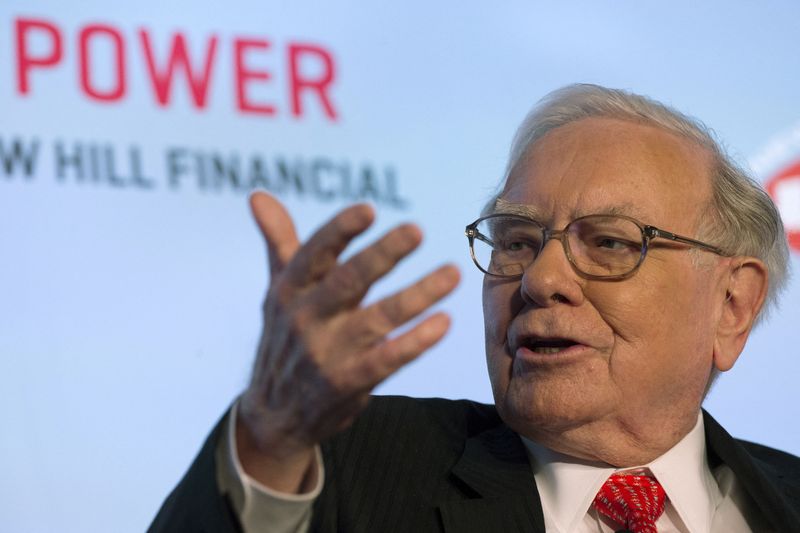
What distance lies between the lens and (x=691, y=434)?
88.4 inches

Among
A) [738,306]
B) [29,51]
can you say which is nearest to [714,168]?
[738,306]

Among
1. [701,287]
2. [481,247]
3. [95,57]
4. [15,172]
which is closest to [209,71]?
[95,57]

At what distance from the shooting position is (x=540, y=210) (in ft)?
7.15

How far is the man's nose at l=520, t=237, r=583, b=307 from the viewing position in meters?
2.05

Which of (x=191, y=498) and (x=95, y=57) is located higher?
(x=95, y=57)

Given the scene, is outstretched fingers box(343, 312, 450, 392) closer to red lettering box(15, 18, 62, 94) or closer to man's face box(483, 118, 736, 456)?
man's face box(483, 118, 736, 456)

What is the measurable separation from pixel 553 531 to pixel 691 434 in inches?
14.5

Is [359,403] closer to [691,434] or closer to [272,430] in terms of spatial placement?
[272,430]

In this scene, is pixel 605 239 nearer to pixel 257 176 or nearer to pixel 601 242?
pixel 601 242

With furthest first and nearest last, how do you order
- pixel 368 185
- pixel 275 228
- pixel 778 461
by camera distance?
pixel 368 185
pixel 778 461
pixel 275 228

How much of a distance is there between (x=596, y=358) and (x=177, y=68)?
4.40 feet

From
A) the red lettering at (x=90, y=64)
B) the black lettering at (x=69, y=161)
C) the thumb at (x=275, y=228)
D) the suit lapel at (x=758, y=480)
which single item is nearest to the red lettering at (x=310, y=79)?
the red lettering at (x=90, y=64)

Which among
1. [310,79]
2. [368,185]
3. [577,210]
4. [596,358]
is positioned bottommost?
[596,358]

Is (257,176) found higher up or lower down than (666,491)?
higher up
